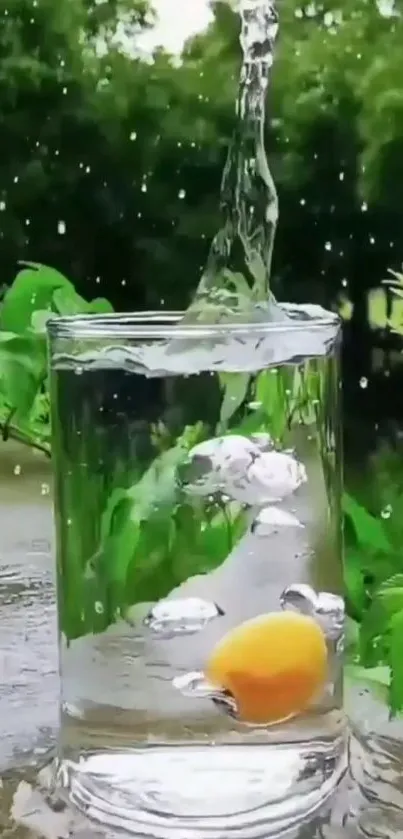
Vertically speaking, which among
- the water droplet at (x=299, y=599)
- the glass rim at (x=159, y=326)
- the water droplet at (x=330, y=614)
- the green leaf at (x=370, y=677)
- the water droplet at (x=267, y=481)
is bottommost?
the green leaf at (x=370, y=677)

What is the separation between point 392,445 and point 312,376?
0.09 m

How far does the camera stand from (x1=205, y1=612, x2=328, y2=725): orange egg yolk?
2.19 feet

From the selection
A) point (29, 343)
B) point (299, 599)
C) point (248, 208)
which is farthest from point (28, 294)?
point (299, 599)

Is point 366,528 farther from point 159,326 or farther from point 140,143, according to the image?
point 140,143

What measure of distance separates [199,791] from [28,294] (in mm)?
320

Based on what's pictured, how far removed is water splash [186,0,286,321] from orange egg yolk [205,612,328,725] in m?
0.20

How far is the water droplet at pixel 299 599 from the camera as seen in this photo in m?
0.68

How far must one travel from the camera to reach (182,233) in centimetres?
74

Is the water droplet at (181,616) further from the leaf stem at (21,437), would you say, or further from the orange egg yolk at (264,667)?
the leaf stem at (21,437)

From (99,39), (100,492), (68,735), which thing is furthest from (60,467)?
(99,39)

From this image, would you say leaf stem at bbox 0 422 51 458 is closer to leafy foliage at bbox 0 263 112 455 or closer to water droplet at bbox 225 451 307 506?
leafy foliage at bbox 0 263 112 455

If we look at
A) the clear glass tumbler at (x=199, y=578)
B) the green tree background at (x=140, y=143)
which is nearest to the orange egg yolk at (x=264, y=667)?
the clear glass tumbler at (x=199, y=578)

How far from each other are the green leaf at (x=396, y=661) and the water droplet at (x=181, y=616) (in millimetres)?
135

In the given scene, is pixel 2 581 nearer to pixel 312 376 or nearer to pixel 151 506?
pixel 151 506
